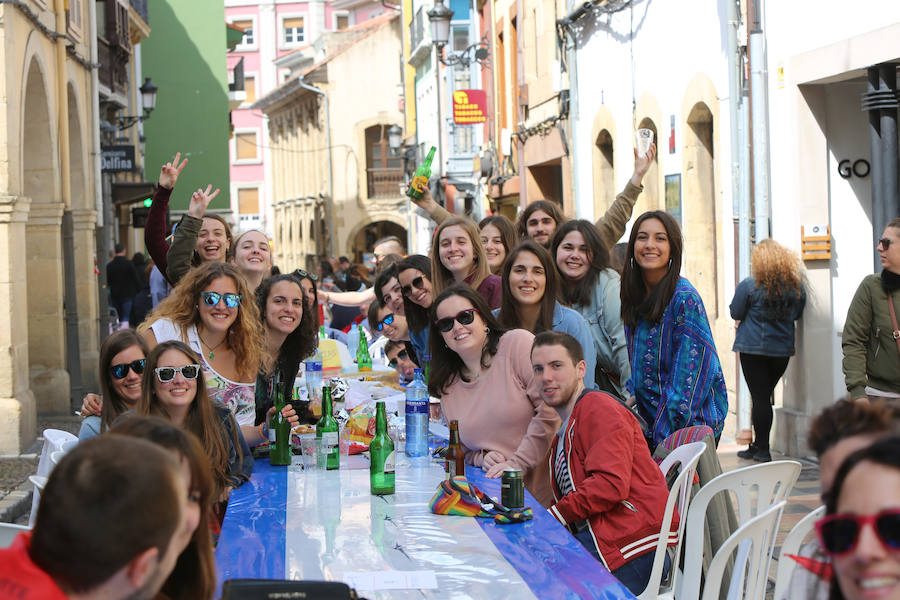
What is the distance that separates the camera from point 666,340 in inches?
207

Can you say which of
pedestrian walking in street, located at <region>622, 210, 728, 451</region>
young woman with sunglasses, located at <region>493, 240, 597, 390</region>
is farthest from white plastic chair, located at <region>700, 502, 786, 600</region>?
young woman with sunglasses, located at <region>493, 240, 597, 390</region>

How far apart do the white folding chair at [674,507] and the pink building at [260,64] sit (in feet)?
192

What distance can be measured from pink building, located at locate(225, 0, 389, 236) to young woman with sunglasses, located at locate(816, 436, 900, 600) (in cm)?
6140

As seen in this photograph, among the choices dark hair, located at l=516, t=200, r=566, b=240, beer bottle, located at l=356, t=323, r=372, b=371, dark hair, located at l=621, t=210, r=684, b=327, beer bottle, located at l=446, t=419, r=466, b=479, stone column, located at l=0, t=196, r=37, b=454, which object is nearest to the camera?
beer bottle, located at l=446, t=419, r=466, b=479

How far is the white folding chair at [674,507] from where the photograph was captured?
4.19 m

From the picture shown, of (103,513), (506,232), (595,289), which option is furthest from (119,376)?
(506,232)

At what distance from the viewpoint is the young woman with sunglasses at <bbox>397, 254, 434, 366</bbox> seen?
6.76 m

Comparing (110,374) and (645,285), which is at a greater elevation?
(645,285)

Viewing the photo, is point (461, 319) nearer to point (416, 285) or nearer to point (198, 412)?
point (198, 412)

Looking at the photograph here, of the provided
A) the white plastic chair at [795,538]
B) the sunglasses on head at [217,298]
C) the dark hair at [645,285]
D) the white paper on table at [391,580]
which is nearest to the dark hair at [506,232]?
the dark hair at [645,285]

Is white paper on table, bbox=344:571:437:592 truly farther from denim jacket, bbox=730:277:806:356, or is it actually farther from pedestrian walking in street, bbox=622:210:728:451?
denim jacket, bbox=730:277:806:356

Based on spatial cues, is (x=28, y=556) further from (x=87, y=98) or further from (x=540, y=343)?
(x=87, y=98)

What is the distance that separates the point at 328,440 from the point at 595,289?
5.93 ft

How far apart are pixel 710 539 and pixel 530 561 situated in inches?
52.1
